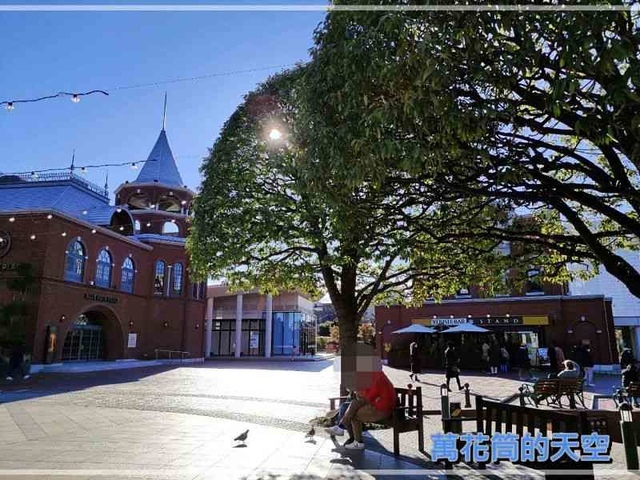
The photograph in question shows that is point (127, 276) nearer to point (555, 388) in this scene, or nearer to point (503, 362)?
point (503, 362)

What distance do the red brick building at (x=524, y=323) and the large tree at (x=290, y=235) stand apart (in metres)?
16.3

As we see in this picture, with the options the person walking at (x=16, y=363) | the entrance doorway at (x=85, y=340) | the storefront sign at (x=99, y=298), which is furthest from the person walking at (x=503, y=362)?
the entrance doorway at (x=85, y=340)

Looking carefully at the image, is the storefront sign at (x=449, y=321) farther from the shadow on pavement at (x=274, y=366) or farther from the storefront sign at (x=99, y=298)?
the storefront sign at (x=99, y=298)

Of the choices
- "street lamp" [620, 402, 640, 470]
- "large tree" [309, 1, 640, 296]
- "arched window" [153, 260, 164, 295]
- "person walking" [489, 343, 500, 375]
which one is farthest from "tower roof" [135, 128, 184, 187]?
"street lamp" [620, 402, 640, 470]

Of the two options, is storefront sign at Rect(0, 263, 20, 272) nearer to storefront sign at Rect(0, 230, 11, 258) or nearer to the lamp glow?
storefront sign at Rect(0, 230, 11, 258)

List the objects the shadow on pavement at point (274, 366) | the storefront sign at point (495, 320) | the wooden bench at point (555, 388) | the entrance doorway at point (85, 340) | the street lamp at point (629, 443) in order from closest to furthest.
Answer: the street lamp at point (629, 443) < the wooden bench at point (555, 388) < the entrance doorway at point (85, 340) < the storefront sign at point (495, 320) < the shadow on pavement at point (274, 366)

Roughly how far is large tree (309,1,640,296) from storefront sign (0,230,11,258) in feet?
78.0

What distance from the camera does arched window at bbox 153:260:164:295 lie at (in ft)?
107

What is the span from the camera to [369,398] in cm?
637

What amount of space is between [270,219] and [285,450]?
4.25 meters

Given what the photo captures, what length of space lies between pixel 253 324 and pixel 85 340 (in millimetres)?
17880

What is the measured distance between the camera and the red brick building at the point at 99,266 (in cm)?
2298

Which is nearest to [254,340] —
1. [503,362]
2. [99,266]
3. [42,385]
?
[99,266]

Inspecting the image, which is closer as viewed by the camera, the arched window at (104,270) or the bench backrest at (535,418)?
the bench backrest at (535,418)
